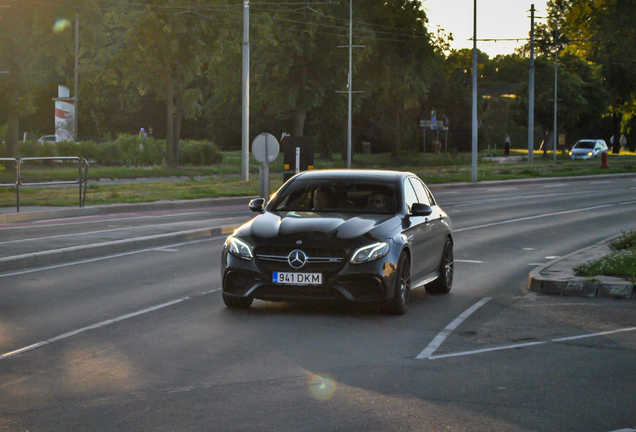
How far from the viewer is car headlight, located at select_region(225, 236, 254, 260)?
A: 31.7ft

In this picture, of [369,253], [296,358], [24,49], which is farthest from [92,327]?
[24,49]

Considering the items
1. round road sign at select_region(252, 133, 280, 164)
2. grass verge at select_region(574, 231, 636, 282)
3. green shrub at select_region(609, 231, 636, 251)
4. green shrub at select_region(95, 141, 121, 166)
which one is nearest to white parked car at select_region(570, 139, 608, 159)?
green shrub at select_region(95, 141, 121, 166)

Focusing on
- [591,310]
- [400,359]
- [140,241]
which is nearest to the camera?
[400,359]

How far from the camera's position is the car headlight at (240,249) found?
381 inches

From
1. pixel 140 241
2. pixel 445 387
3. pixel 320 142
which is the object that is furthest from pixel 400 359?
pixel 320 142

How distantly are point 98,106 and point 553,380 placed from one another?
80.9 metres

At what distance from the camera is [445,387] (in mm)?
6867

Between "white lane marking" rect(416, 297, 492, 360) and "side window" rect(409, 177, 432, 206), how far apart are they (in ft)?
4.59

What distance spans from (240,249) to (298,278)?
702 mm

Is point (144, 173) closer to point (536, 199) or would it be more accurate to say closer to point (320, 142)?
point (536, 199)

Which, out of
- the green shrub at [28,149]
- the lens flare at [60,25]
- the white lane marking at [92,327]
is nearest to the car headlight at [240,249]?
the white lane marking at [92,327]

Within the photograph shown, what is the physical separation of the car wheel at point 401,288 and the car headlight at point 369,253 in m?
0.28

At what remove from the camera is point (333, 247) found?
31.1 ft

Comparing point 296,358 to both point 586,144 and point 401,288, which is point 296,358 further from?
point 586,144
